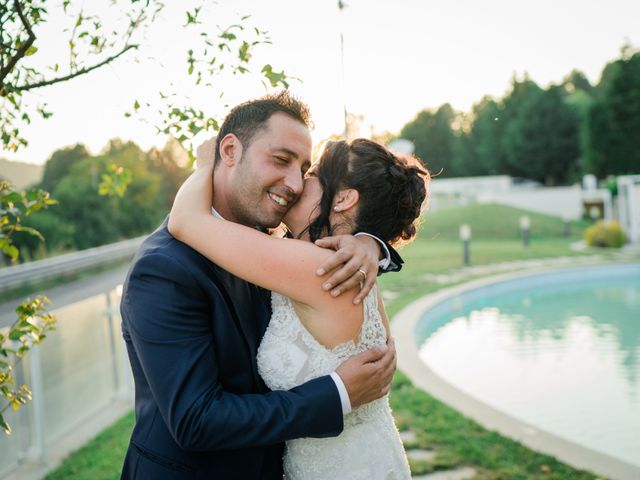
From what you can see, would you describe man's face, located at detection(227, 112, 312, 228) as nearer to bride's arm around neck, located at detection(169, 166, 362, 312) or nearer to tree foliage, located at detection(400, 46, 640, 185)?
bride's arm around neck, located at detection(169, 166, 362, 312)

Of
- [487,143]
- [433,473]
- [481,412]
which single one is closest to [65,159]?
[487,143]

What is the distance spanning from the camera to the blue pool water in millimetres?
6785

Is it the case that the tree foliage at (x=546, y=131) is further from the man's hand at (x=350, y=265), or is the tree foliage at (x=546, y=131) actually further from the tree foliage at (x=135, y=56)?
the man's hand at (x=350, y=265)

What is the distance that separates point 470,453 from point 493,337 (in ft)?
20.5

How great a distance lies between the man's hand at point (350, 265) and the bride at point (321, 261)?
0.12ft

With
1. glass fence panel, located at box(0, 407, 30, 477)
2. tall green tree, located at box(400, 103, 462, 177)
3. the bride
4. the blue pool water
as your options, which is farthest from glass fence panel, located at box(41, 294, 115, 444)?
tall green tree, located at box(400, 103, 462, 177)

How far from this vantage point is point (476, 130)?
5438 centimetres

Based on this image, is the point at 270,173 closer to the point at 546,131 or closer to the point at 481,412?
the point at 481,412

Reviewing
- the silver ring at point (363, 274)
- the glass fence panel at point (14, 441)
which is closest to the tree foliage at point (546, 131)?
the glass fence panel at point (14, 441)

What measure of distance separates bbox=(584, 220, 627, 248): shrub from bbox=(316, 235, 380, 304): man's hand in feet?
67.4

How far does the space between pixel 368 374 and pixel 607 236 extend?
20.7 metres

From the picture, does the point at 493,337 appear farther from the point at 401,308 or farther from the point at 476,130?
the point at 476,130

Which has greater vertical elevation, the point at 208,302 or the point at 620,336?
the point at 208,302

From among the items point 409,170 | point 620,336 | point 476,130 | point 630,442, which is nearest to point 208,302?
point 409,170
